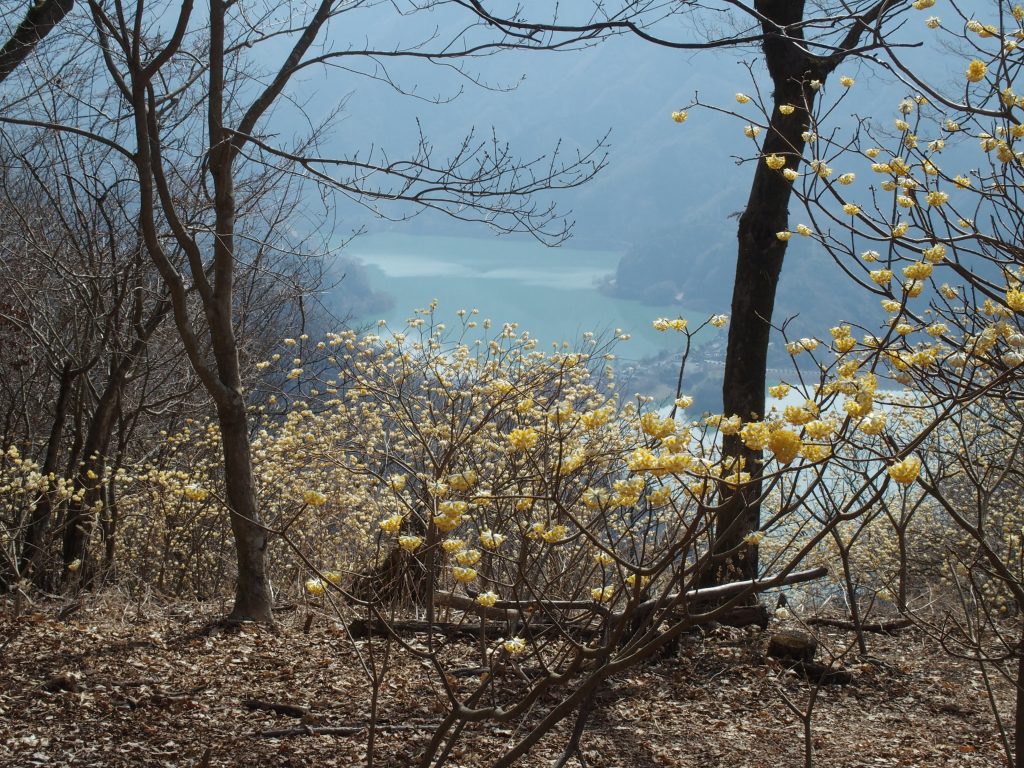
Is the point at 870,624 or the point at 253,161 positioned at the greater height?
the point at 253,161

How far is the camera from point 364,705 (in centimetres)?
398

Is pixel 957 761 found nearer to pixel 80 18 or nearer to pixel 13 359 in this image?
pixel 80 18

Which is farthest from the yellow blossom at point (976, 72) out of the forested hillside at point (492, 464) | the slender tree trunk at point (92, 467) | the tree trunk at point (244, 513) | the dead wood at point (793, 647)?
the slender tree trunk at point (92, 467)

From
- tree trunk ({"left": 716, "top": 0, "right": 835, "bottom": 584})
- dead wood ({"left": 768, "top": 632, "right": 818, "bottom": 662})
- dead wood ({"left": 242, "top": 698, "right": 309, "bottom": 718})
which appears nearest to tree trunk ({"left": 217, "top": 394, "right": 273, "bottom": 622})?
dead wood ({"left": 242, "top": 698, "right": 309, "bottom": 718})

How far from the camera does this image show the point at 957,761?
3594 mm

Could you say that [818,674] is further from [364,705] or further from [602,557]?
[602,557]

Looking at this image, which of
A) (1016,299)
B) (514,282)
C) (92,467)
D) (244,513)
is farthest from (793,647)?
(514,282)

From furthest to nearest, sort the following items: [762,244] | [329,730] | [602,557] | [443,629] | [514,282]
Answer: [514,282] < [762,244] < [443,629] < [329,730] < [602,557]

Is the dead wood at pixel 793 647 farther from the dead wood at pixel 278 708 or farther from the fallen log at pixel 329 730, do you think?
the dead wood at pixel 278 708

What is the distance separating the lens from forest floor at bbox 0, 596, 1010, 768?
11.4 ft

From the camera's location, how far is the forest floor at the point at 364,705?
3.48 m

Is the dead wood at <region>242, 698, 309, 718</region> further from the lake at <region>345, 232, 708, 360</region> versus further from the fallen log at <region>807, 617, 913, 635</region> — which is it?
the lake at <region>345, 232, 708, 360</region>

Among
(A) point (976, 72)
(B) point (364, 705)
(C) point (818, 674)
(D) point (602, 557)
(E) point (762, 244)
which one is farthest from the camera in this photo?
(E) point (762, 244)

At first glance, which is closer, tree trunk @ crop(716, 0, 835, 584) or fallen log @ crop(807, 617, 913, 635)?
tree trunk @ crop(716, 0, 835, 584)
